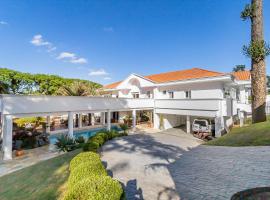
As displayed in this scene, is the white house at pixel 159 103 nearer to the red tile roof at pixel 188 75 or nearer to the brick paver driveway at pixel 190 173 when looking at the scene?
the red tile roof at pixel 188 75

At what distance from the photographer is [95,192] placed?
4652 mm

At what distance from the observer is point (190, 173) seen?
8.66m

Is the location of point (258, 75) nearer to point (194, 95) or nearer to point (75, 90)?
point (194, 95)

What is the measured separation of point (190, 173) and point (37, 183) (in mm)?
7646

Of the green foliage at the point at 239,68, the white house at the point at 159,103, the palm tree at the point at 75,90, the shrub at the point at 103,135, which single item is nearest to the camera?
the white house at the point at 159,103

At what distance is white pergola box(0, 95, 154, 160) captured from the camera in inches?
573

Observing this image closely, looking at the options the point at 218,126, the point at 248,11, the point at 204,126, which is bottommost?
the point at 204,126

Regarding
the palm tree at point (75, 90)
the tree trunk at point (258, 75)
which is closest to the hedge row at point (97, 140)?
the palm tree at point (75, 90)

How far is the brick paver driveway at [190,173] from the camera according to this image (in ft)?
22.1

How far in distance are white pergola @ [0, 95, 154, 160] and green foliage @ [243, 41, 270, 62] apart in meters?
16.4

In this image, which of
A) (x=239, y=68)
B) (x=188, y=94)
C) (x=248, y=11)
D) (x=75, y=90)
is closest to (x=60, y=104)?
(x=75, y=90)

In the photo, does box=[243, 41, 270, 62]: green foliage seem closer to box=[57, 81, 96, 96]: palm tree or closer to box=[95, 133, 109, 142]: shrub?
box=[95, 133, 109, 142]: shrub

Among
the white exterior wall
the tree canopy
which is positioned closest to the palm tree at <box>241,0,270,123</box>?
the white exterior wall

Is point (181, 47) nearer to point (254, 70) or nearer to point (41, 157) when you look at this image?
point (254, 70)
